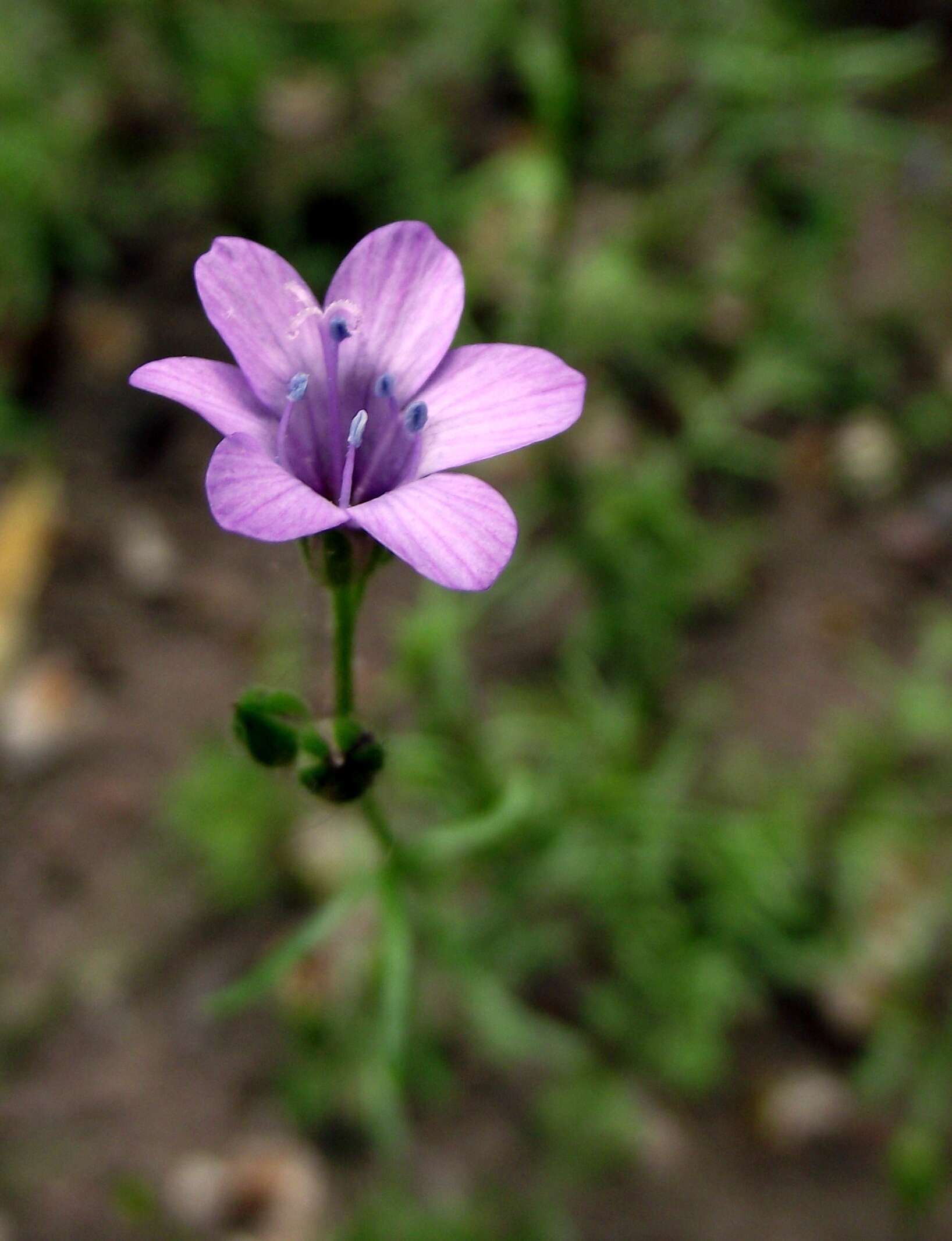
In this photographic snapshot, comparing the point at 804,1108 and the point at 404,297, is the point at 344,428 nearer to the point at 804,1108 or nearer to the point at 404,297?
the point at 404,297

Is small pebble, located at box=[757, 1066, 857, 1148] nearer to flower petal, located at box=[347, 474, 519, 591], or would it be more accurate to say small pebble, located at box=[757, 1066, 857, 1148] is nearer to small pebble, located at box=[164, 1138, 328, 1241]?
small pebble, located at box=[164, 1138, 328, 1241]

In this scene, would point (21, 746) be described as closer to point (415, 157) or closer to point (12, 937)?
point (12, 937)

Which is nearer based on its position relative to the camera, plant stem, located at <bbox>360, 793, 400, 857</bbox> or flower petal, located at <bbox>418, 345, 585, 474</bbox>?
flower petal, located at <bbox>418, 345, 585, 474</bbox>

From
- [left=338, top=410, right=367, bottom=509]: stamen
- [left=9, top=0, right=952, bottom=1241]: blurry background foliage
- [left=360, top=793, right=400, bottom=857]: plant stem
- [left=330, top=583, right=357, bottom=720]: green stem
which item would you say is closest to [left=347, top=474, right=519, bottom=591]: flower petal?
[left=338, top=410, right=367, bottom=509]: stamen

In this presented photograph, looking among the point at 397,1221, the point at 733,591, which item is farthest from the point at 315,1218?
the point at 733,591

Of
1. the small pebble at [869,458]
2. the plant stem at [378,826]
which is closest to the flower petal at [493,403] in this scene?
the plant stem at [378,826]

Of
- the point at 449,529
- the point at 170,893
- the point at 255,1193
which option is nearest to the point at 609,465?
the point at 170,893

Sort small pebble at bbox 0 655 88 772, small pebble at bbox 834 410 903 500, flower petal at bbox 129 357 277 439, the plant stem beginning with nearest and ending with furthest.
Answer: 1. flower petal at bbox 129 357 277 439
2. the plant stem
3. small pebble at bbox 0 655 88 772
4. small pebble at bbox 834 410 903 500

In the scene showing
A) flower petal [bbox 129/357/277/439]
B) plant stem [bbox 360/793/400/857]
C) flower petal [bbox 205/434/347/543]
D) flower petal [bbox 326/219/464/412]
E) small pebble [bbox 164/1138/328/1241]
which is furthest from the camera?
small pebble [bbox 164/1138/328/1241]
